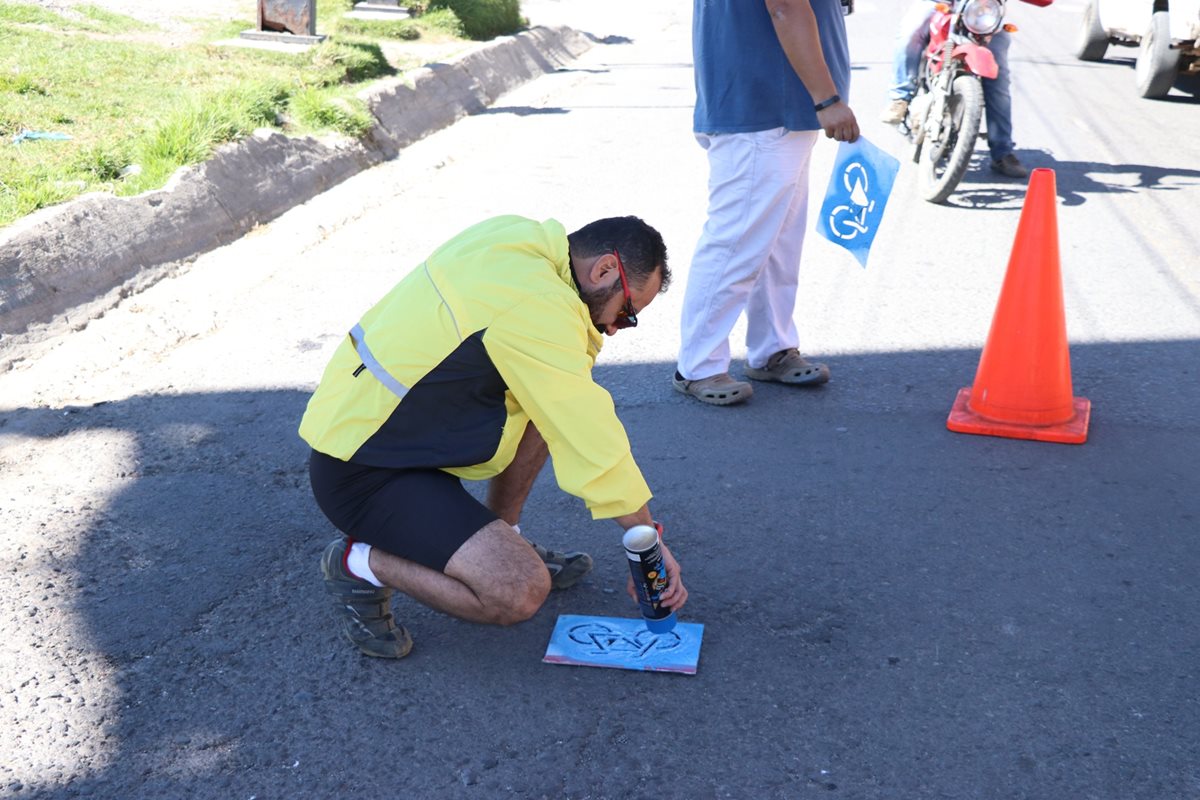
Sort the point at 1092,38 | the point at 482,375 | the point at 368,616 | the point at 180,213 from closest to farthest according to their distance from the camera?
the point at 482,375 → the point at 368,616 → the point at 180,213 → the point at 1092,38

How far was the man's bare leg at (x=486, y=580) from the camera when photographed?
2967 mm

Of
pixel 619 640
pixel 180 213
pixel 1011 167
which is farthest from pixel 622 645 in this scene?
pixel 1011 167

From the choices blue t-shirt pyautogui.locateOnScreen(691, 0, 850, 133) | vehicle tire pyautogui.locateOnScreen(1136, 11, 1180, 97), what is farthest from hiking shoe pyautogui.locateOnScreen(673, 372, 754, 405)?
vehicle tire pyautogui.locateOnScreen(1136, 11, 1180, 97)

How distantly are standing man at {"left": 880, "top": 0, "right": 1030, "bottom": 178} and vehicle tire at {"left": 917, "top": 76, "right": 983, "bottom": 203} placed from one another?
0.30 meters

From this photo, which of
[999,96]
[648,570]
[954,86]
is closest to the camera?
[648,570]

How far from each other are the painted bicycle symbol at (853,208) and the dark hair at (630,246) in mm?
1796

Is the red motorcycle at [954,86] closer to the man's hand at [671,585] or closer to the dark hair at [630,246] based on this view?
the dark hair at [630,246]

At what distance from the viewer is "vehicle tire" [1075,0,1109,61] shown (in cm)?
1345

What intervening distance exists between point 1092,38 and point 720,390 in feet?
36.0

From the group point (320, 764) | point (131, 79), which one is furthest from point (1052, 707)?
point (131, 79)

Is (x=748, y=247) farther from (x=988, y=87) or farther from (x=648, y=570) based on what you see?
(x=988, y=87)

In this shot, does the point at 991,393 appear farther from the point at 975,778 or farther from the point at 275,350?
the point at 275,350

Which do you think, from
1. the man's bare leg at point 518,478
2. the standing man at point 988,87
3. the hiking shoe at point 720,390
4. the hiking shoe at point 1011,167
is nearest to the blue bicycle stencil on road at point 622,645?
the man's bare leg at point 518,478

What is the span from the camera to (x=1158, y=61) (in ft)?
36.3
